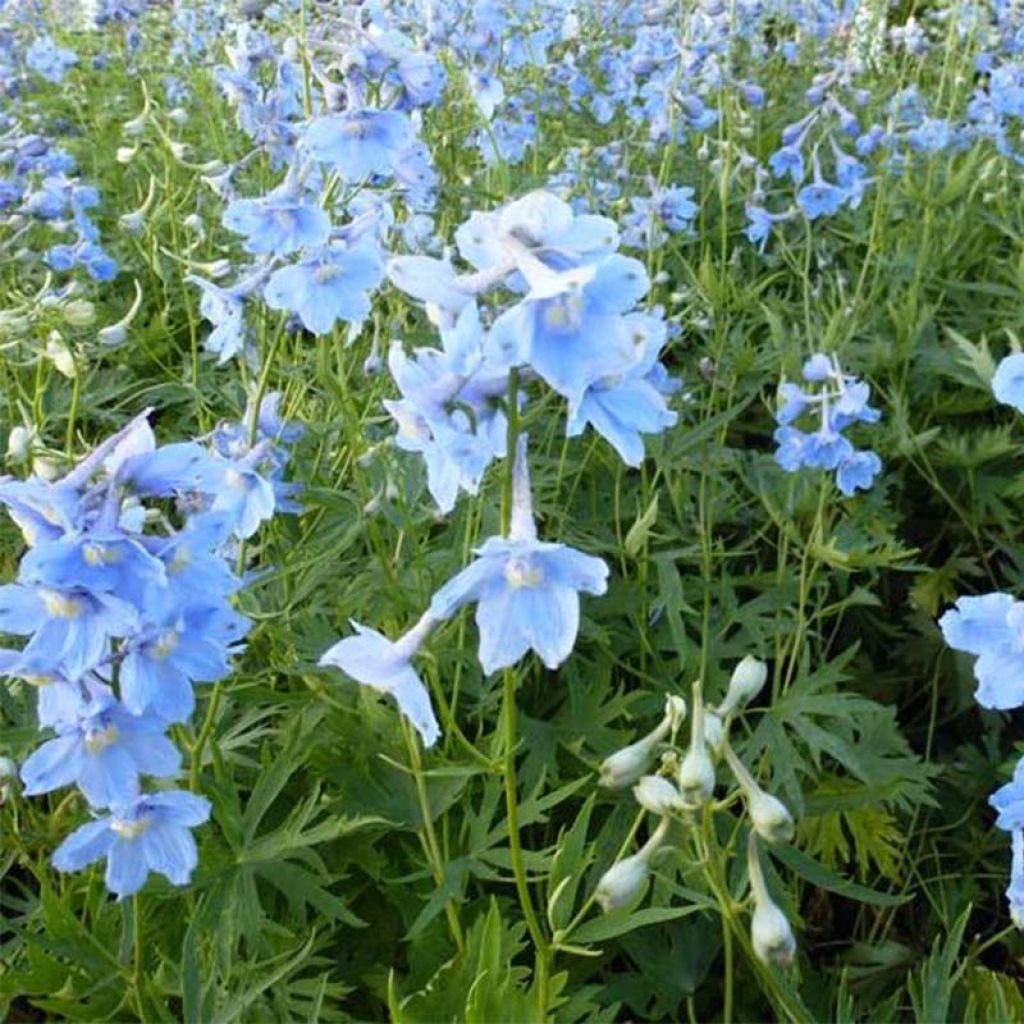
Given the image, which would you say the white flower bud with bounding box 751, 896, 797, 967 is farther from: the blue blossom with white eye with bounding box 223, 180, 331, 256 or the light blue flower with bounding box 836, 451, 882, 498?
the light blue flower with bounding box 836, 451, 882, 498

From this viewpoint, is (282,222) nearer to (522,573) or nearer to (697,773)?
(522,573)

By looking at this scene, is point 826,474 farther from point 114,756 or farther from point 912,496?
point 114,756

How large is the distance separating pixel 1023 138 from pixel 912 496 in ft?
5.91

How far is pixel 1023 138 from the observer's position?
15.1 feet

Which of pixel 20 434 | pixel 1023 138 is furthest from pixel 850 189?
pixel 20 434

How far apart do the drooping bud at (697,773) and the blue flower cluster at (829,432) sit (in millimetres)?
1500

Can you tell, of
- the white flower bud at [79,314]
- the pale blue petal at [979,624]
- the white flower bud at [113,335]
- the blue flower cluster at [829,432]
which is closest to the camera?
the pale blue petal at [979,624]

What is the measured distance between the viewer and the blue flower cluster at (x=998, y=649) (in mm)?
1278

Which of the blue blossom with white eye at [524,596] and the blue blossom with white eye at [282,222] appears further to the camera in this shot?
the blue blossom with white eye at [282,222]

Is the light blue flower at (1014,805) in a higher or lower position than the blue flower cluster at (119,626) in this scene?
lower

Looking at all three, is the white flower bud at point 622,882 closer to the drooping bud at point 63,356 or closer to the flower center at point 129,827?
the flower center at point 129,827

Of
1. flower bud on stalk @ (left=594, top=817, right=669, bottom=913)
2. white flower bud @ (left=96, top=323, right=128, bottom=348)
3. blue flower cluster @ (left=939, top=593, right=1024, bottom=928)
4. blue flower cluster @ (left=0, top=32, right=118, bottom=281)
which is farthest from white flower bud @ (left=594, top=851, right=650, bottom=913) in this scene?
blue flower cluster @ (left=0, top=32, right=118, bottom=281)

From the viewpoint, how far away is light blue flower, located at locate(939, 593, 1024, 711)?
128cm

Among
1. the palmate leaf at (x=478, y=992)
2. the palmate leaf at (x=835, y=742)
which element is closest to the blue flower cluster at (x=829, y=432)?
the palmate leaf at (x=835, y=742)
